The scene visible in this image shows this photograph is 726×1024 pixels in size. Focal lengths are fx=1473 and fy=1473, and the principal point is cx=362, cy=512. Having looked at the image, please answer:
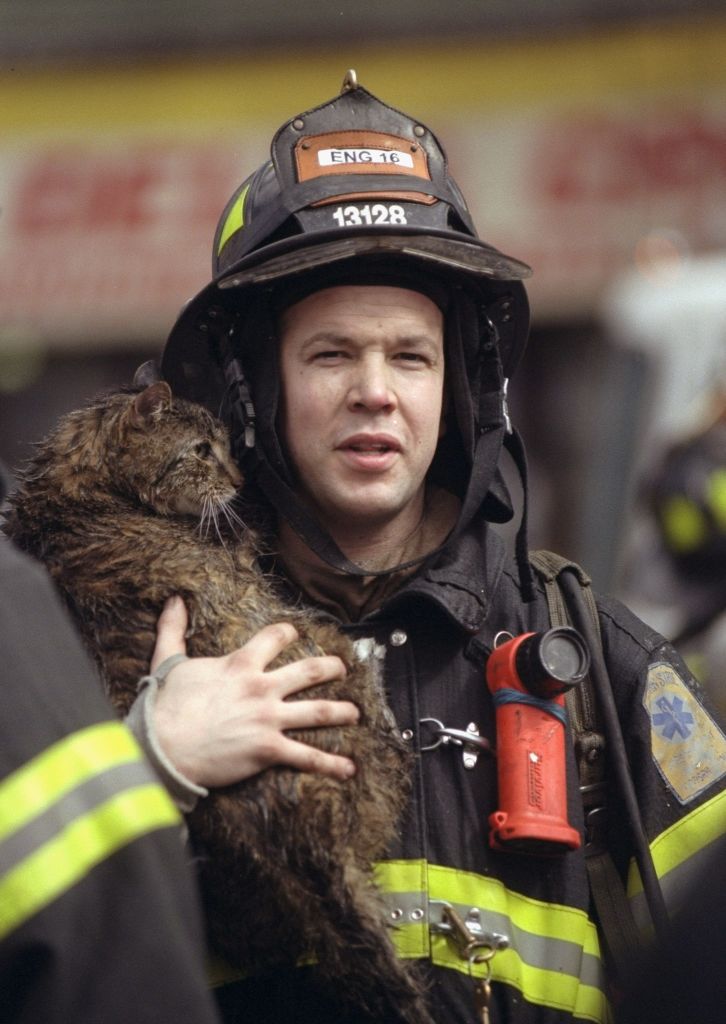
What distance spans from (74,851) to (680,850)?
1.46m

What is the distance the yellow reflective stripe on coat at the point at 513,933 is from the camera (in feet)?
8.50

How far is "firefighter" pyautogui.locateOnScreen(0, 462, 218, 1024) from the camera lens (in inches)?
64.0

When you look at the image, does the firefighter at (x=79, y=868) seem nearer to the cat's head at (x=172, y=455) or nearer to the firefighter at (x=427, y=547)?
the firefighter at (x=427, y=547)

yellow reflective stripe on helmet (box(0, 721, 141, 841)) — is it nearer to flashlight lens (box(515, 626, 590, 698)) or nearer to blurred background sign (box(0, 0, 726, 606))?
flashlight lens (box(515, 626, 590, 698))

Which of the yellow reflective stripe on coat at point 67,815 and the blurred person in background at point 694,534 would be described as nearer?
the yellow reflective stripe on coat at point 67,815

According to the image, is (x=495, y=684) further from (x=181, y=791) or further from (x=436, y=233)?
(x=436, y=233)

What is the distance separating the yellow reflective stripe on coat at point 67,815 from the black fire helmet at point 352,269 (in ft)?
4.08

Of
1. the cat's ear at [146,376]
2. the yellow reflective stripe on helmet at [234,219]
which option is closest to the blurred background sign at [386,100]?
the cat's ear at [146,376]

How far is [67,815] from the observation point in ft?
5.54

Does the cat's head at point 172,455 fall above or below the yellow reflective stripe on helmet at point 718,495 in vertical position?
above

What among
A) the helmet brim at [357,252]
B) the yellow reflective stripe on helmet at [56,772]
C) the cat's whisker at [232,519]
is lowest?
the yellow reflective stripe on helmet at [56,772]

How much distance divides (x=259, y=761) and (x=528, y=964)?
63 cm

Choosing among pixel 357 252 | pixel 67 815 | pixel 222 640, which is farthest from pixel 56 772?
pixel 357 252

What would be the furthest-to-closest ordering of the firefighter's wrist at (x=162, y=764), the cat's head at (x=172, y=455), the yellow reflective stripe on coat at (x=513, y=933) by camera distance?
the cat's head at (x=172, y=455) < the yellow reflective stripe on coat at (x=513, y=933) < the firefighter's wrist at (x=162, y=764)
